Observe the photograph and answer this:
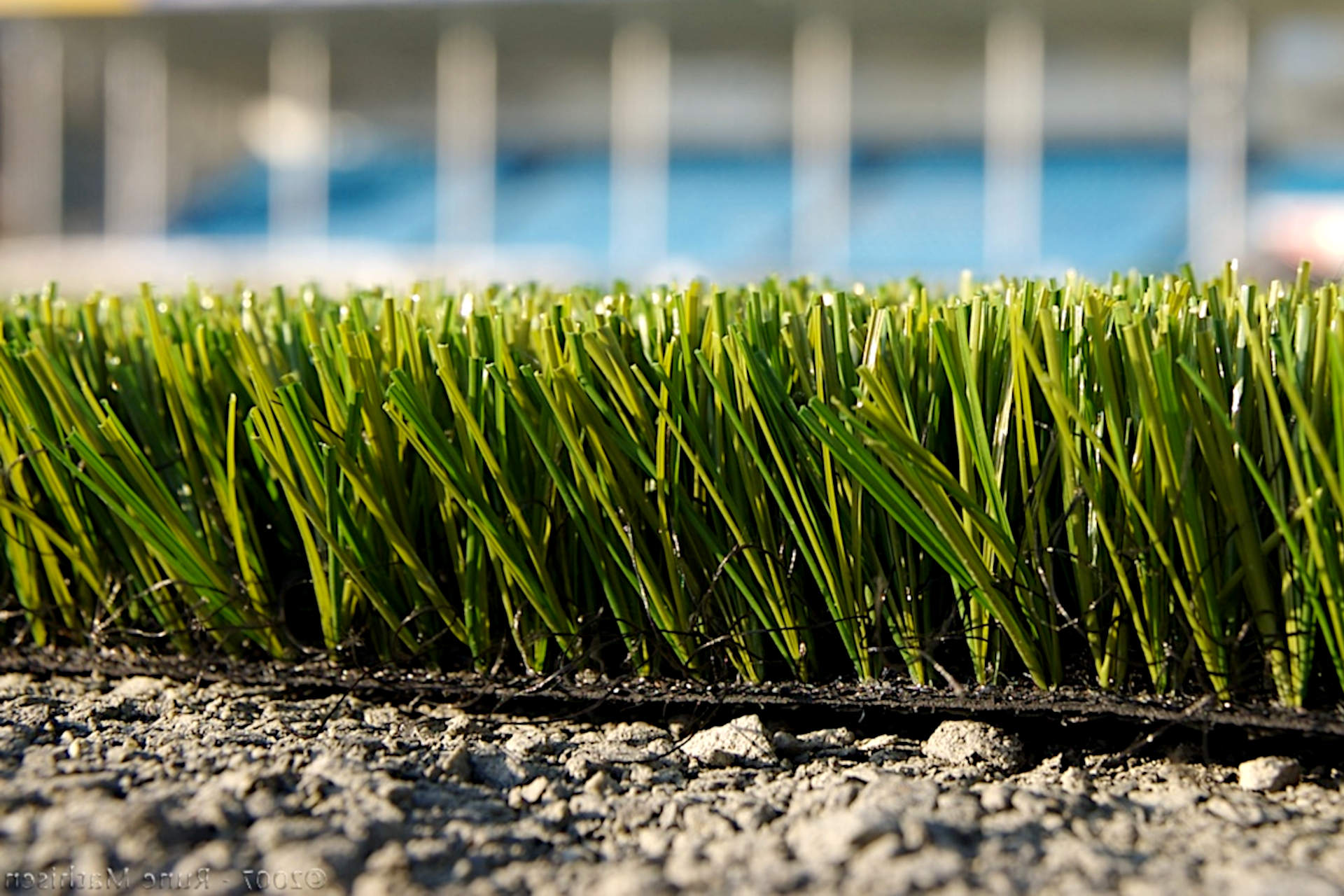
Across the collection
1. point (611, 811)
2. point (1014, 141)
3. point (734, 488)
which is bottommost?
point (611, 811)

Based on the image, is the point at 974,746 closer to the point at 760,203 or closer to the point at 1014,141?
the point at 1014,141

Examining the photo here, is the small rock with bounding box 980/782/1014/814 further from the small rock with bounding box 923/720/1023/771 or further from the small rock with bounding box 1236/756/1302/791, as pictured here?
the small rock with bounding box 1236/756/1302/791

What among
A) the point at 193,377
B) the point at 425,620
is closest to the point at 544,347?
the point at 425,620

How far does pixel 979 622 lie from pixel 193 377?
3.69 ft

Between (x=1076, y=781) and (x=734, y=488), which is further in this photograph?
(x=734, y=488)

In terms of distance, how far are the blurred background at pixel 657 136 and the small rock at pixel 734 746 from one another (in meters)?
9.25

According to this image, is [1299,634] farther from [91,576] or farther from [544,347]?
[91,576]

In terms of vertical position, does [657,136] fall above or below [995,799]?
above

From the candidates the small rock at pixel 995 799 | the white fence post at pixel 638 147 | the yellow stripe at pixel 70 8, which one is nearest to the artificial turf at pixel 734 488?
the small rock at pixel 995 799

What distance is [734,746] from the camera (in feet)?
5.23

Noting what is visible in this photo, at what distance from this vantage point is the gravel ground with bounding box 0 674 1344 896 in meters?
1.15

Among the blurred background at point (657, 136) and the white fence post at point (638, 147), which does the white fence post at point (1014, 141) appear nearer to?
the blurred background at point (657, 136)

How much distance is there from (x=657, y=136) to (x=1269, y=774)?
12.5m

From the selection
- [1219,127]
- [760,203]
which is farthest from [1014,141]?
[760,203]
